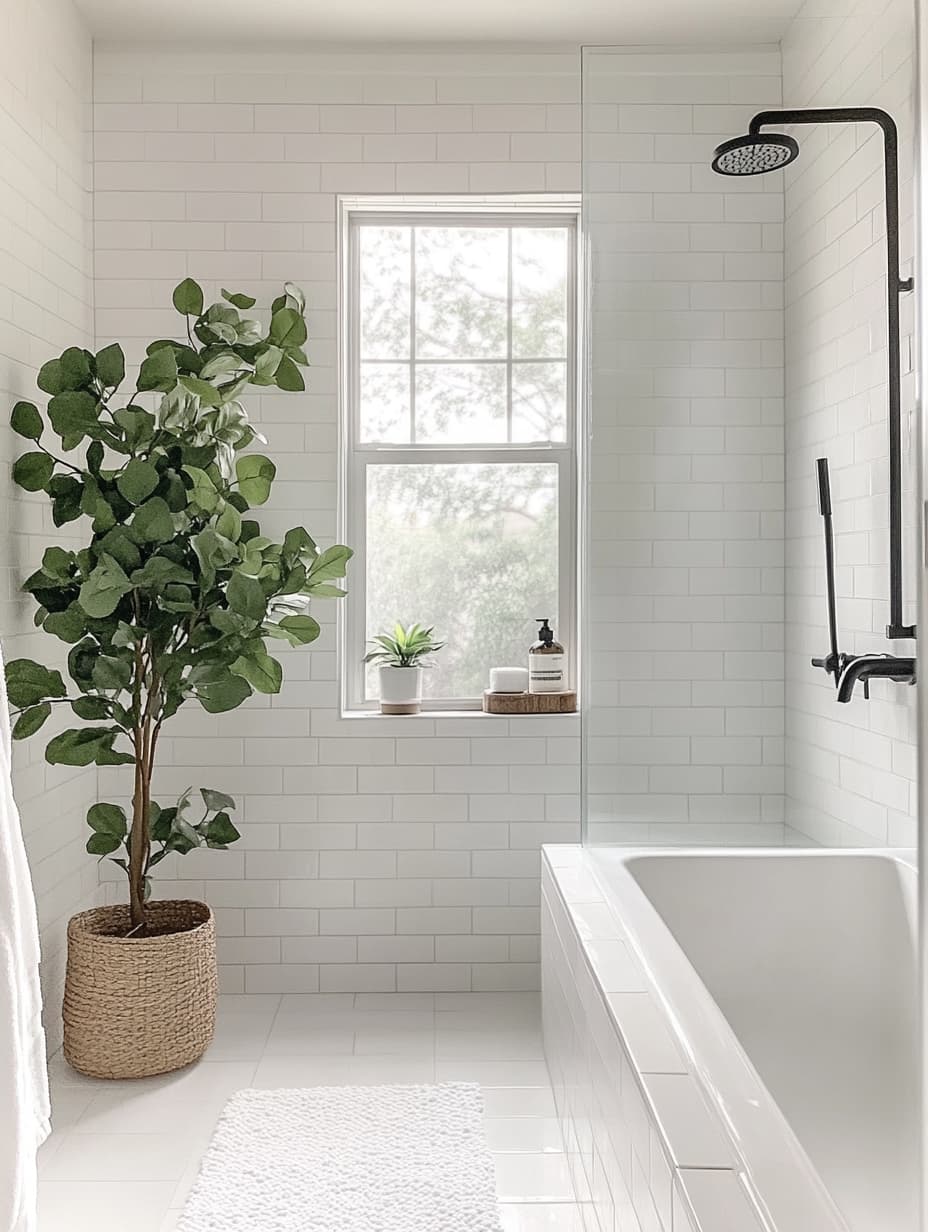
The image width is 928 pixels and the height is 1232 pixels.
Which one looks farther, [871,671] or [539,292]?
[539,292]

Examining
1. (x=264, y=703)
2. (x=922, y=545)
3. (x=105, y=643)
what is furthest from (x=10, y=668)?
(x=922, y=545)

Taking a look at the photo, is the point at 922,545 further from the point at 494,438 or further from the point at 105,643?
the point at 494,438

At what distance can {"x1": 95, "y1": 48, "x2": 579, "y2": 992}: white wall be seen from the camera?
11.5 feet

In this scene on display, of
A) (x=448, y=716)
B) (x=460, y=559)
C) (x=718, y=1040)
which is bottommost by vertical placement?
(x=718, y=1040)

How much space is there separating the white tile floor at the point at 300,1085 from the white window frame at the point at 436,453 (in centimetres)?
88

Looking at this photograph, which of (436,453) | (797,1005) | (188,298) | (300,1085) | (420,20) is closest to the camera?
(797,1005)

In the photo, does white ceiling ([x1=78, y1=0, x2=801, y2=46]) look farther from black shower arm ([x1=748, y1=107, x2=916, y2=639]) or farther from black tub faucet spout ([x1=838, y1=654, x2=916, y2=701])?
black tub faucet spout ([x1=838, y1=654, x2=916, y2=701])

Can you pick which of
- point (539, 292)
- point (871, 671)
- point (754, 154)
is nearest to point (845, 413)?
point (871, 671)

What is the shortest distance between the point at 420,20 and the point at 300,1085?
110 inches

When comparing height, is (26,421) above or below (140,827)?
above

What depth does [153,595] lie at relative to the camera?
292cm

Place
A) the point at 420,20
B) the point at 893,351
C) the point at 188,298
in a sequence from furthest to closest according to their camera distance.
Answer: the point at 420,20 < the point at 188,298 < the point at 893,351

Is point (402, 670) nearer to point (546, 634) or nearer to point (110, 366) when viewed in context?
point (546, 634)

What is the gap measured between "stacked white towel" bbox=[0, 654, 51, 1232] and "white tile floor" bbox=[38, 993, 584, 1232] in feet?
2.28
